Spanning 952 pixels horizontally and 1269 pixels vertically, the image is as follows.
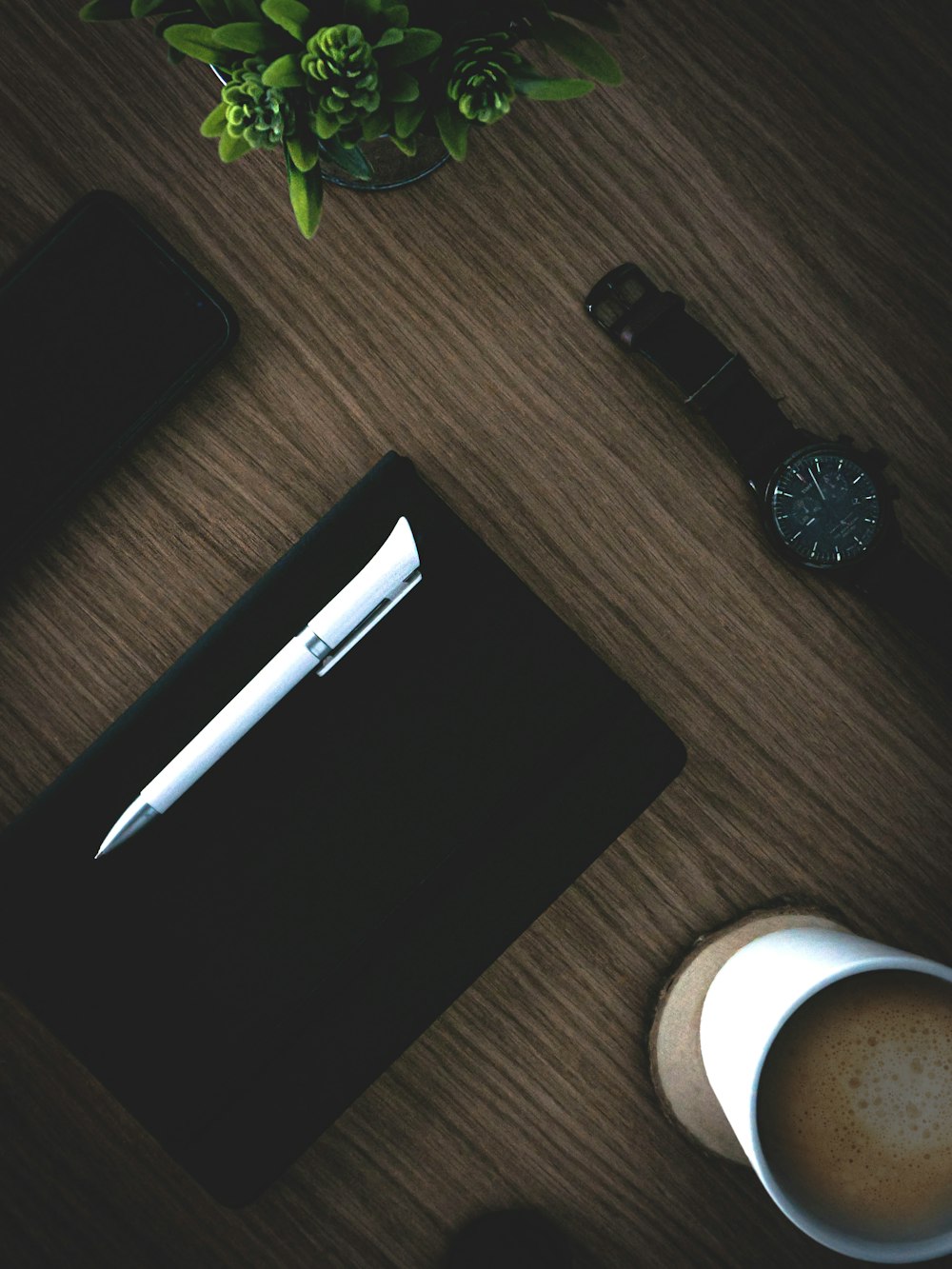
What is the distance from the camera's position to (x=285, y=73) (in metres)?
0.34

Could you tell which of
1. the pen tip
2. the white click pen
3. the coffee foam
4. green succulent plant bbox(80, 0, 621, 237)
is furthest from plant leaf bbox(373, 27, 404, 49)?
the coffee foam

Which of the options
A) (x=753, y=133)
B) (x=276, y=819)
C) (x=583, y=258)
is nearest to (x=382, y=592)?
(x=276, y=819)

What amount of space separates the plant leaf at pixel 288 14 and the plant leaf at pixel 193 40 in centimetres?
3

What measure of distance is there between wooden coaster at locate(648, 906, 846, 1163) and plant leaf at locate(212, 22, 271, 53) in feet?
1.77

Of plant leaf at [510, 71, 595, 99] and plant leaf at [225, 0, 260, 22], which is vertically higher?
plant leaf at [225, 0, 260, 22]

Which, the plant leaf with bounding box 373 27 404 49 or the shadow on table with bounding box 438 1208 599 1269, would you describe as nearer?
the plant leaf with bounding box 373 27 404 49

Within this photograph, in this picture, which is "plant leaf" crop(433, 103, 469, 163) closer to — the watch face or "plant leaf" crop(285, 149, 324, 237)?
"plant leaf" crop(285, 149, 324, 237)

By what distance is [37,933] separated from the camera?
49cm

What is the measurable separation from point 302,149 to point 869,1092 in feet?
1.84

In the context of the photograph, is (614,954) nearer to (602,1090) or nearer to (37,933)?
(602,1090)

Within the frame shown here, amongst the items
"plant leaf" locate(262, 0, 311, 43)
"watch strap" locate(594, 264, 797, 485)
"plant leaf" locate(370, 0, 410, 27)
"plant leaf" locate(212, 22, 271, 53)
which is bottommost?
"watch strap" locate(594, 264, 797, 485)

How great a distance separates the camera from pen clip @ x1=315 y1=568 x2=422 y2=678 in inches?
18.9

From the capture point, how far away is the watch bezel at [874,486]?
1.69 ft

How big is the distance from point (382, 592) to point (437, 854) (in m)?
0.16
